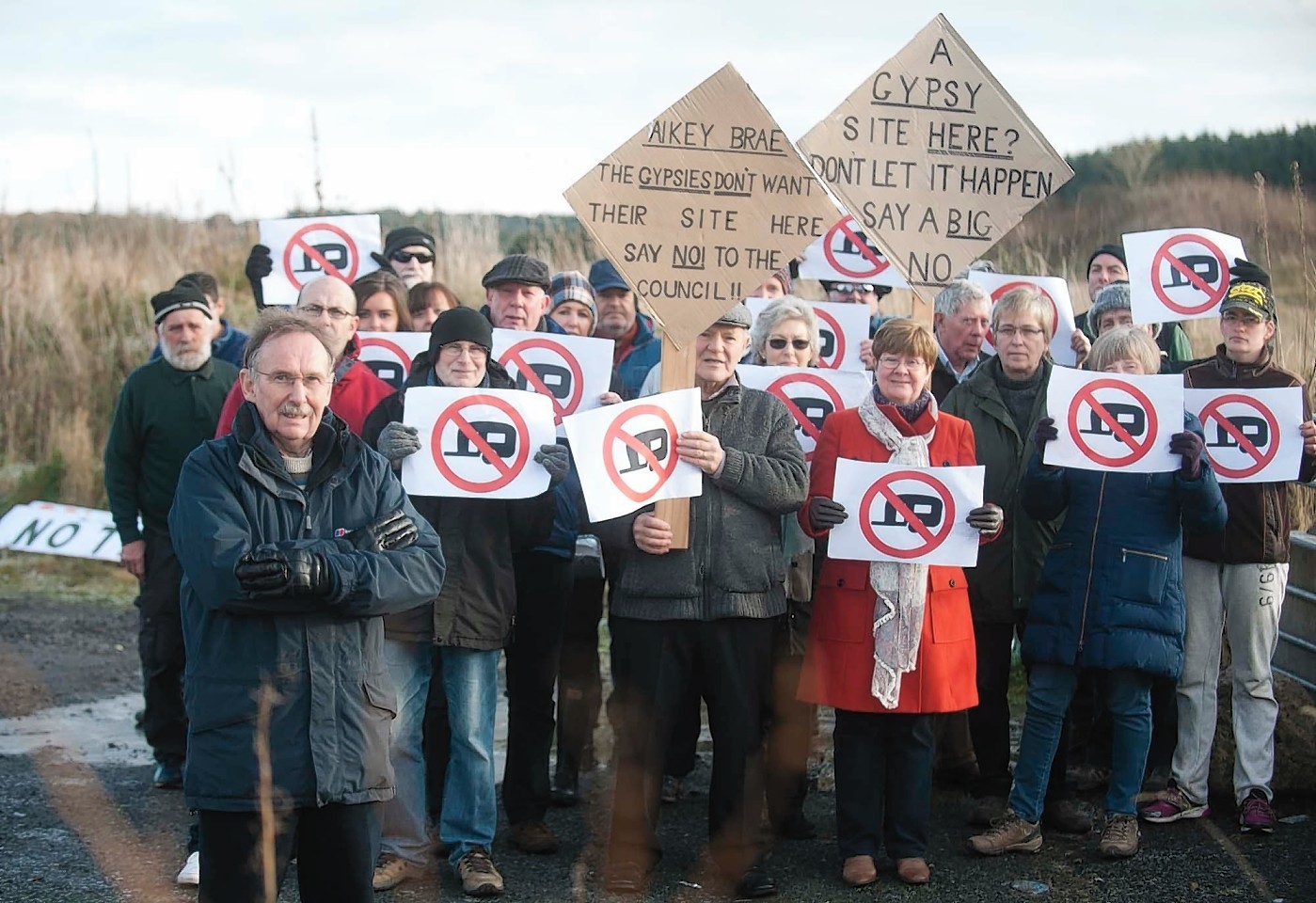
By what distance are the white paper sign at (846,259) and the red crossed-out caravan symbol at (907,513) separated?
11.1 feet

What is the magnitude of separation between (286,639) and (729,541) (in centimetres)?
227

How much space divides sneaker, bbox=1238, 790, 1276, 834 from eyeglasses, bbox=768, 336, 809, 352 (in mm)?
2830

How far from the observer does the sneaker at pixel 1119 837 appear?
6.19 metres

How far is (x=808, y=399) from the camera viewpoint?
6859mm

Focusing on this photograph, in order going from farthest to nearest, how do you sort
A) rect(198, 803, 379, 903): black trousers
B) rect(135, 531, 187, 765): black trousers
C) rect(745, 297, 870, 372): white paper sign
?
rect(745, 297, 870, 372): white paper sign < rect(135, 531, 187, 765): black trousers < rect(198, 803, 379, 903): black trousers

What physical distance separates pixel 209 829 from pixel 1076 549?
3.73 m

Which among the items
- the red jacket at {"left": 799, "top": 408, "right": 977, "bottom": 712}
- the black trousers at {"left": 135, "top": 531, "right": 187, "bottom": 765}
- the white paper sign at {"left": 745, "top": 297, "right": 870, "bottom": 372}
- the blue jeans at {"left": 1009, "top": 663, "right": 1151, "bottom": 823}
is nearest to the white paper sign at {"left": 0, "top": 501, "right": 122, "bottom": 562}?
the black trousers at {"left": 135, "top": 531, "right": 187, "bottom": 765}

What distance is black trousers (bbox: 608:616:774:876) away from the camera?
19.5 feet

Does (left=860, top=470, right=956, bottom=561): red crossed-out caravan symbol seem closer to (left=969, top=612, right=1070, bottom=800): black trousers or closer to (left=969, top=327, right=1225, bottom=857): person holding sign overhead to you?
(left=969, top=327, right=1225, bottom=857): person holding sign overhead

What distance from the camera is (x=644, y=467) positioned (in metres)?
5.75

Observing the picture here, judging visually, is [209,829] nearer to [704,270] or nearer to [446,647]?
[446,647]

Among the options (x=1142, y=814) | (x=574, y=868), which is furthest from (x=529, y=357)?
(x=1142, y=814)

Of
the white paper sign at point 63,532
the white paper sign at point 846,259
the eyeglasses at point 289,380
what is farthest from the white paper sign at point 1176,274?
the white paper sign at point 63,532

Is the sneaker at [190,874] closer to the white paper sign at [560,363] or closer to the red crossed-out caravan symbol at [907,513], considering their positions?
the white paper sign at [560,363]
